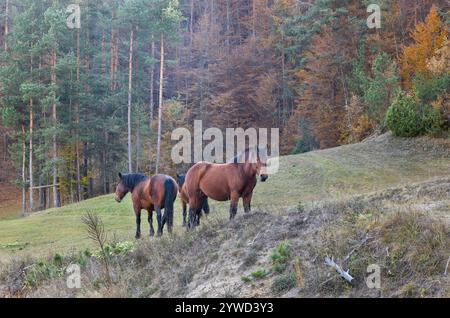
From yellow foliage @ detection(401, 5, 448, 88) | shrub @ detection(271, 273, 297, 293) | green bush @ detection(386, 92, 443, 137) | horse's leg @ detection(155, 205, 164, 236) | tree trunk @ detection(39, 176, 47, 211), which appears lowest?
tree trunk @ detection(39, 176, 47, 211)

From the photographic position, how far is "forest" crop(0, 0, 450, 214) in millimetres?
30297

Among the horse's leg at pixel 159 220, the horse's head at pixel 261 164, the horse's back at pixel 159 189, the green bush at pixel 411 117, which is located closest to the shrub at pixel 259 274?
the horse's head at pixel 261 164

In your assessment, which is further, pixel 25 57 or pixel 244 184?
pixel 25 57

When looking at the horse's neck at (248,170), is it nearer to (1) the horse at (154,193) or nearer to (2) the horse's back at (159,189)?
(1) the horse at (154,193)

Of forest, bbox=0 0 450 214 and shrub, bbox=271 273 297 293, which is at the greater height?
forest, bbox=0 0 450 214

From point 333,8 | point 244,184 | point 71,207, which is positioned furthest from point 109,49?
point 244,184

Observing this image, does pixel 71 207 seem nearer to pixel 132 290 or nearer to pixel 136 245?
pixel 136 245

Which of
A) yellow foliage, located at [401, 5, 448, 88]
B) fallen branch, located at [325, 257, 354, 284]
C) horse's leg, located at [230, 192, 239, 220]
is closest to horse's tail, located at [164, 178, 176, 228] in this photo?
horse's leg, located at [230, 192, 239, 220]

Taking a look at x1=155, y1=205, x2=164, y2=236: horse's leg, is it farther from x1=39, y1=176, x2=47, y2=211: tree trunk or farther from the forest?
x1=39, y1=176, x2=47, y2=211: tree trunk

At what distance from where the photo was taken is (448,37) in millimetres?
29141

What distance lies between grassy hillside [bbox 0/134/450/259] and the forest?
7.05 feet

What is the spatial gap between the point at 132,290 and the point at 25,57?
32.0 meters
